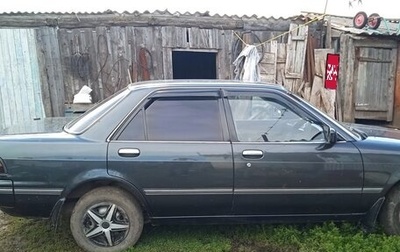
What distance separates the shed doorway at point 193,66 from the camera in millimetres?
10398

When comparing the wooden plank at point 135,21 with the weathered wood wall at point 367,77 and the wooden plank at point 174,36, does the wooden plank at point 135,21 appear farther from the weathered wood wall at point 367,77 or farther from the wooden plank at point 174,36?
the weathered wood wall at point 367,77

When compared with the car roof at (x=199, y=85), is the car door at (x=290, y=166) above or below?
below

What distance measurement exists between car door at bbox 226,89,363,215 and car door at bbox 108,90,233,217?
149 millimetres

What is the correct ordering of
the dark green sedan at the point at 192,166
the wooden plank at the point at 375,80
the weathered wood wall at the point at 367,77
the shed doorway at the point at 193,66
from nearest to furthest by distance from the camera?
the dark green sedan at the point at 192,166, the weathered wood wall at the point at 367,77, the wooden plank at the point at 375,80, the shed doorway at the point at 193,66

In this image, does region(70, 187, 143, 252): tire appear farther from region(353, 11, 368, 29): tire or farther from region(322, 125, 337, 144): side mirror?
region(353, 11, 368, 29): tire

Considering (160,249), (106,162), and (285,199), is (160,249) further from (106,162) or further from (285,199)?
(285,199)

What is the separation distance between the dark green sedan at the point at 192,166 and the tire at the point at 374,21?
208 inches

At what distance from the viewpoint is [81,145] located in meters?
2.94

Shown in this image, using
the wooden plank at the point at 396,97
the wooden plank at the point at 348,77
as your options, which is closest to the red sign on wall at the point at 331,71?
the wooden plank at the point at 348,77

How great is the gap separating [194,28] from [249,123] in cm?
432

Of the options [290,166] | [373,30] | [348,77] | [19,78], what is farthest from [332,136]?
[19,78]

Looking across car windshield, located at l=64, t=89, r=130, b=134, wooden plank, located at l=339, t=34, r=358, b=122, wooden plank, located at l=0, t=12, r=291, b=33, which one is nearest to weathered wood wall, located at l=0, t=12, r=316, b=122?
wooden plank, located at l=0, t=12, r=291, b=33

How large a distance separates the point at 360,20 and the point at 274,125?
18.3ft

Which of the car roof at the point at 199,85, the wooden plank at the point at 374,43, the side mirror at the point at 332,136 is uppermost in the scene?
the wooden plank at the point at 374,43
